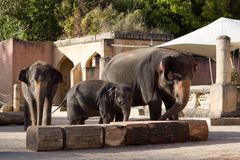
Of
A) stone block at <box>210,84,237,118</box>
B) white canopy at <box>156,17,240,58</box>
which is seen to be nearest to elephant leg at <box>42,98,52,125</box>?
stone block at <box>210,84,237,118</box>

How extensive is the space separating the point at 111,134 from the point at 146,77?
2199 mm

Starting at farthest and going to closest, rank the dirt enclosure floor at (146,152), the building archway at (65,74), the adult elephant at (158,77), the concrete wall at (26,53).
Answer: the building archway at (65,74) < the concrete wall at (26,53) < the adult elephant at (158,77) < the dirt enclosure floor at (146,152)

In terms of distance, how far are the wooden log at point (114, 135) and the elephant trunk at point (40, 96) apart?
2996 millimetres

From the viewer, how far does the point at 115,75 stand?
12.2 metres

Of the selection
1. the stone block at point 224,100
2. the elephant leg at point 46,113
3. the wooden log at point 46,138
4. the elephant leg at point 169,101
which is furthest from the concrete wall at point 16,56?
the wooden log at point 46,138

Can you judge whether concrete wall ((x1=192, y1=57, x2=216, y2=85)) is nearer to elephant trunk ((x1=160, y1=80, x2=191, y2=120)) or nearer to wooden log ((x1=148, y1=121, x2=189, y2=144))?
elephant trunk ((x1=160, y1=80, x2=191, y2=120))

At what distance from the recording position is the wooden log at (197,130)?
10.1 metres

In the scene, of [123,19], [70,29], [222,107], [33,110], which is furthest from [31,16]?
[33,110]

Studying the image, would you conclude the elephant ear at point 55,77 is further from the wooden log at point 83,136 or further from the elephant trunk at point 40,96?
the wooden log at point 83,136

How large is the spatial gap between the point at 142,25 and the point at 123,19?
1154mm

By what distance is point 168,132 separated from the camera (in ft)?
32.4

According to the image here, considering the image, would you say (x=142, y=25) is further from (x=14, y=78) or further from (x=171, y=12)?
(x=14, y=78)

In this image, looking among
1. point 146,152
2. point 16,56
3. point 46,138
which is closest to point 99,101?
point 46,138

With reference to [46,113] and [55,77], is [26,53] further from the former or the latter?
[46,113]
